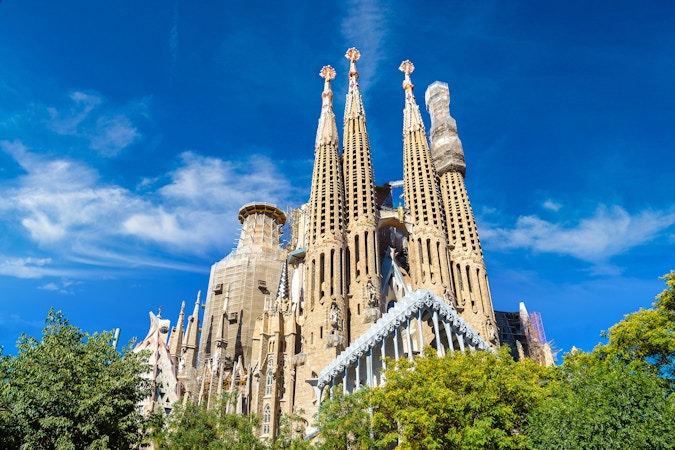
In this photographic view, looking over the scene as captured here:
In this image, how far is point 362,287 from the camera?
34469 mm

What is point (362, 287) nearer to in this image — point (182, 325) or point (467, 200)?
point (467, 200)

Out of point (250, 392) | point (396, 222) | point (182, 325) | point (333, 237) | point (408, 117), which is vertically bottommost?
point (250, 392)

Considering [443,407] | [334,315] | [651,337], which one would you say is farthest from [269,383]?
[651,337]

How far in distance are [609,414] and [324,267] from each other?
22.5m

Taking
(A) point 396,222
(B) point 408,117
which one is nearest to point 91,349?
(A) point 396,222

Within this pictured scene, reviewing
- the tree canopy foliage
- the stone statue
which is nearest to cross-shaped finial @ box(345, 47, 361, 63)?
the stone statue

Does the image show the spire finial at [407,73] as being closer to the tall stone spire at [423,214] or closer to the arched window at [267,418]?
the tall stone spire at [423,214]

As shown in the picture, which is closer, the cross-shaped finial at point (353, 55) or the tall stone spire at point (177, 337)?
the tall stone spire at point (177, 337)

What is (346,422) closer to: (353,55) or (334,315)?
(334,315)

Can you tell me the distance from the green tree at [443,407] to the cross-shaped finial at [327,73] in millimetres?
34160

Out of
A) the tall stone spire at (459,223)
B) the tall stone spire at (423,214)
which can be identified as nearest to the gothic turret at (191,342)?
the tall stone spire at (423,214)

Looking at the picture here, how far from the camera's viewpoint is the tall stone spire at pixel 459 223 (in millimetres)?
35938

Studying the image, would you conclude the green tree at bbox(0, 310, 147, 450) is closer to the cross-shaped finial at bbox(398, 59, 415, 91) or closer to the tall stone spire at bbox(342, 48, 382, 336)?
the tall stone spire at bbox(342, 48, 382, 336)

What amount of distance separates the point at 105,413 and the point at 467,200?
3193 cm
